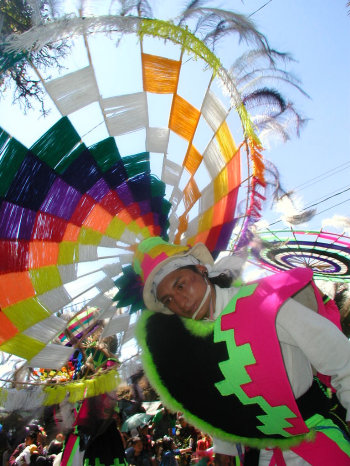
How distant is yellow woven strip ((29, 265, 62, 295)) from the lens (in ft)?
5.92

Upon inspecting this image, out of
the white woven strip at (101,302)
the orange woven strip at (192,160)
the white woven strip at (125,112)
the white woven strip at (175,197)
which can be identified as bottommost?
the white woven strip at (101,302)

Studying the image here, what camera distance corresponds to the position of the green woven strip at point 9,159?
1.52 meters

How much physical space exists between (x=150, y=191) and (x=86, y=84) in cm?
73

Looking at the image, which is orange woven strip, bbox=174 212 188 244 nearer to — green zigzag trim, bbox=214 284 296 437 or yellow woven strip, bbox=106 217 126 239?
yellow woven strip, bbox=106 217 126 239

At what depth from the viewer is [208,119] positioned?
2.02 m

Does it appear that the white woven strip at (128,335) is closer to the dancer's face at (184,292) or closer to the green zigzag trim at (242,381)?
the dancer's face at (184,292)

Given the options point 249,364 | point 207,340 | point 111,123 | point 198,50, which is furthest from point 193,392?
point 198,50

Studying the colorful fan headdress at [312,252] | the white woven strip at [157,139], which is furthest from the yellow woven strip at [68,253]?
the colorful fan headdress at [312,252]

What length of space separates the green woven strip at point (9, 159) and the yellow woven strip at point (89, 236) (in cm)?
52

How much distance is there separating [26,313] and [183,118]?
1.45 metres

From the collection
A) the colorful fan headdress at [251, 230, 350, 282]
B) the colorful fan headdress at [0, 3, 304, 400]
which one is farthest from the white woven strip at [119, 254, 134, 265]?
the colorful fan headdress at [251, 230, 350, 282]

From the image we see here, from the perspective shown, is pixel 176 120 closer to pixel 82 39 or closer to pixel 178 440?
pixel 82 39

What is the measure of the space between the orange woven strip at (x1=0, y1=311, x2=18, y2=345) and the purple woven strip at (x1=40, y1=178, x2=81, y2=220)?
0.60 meters

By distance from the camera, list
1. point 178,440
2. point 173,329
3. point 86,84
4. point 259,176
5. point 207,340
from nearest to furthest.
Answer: point 207,340 → point 86,84 → point 173,329 → point 259,176 → point 178,440
